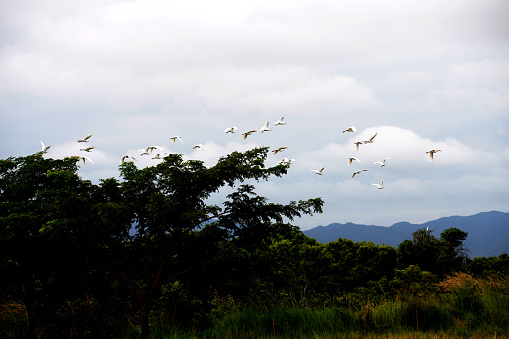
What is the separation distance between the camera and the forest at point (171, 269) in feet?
33.2

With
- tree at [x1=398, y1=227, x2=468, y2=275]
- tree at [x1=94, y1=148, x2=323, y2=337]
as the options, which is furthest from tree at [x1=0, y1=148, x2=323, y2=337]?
tree at [x1=398, y1=227, x2=468, y2=275]

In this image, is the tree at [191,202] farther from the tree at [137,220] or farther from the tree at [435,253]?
the tree at [435,253]

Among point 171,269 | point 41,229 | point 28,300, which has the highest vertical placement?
point 41,229

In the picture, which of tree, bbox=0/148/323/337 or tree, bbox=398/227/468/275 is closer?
tree, bbox=0/148/323/337

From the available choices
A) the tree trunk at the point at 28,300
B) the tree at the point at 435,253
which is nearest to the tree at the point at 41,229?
the tree trunk at the point at 28,300

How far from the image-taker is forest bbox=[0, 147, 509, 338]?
1011 cm

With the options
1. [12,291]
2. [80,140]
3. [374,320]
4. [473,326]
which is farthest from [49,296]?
[473,326]

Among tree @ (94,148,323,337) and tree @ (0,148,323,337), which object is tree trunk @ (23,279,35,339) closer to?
tree @ (0,148,323,337)

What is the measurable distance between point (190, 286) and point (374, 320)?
9.14 m

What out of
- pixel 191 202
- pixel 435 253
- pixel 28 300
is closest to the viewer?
pixel 191 202

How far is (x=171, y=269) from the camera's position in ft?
49.1

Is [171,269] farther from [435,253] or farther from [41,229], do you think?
[435,253]

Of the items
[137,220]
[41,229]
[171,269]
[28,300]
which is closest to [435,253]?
[171,269]

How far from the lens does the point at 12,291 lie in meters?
15.7
